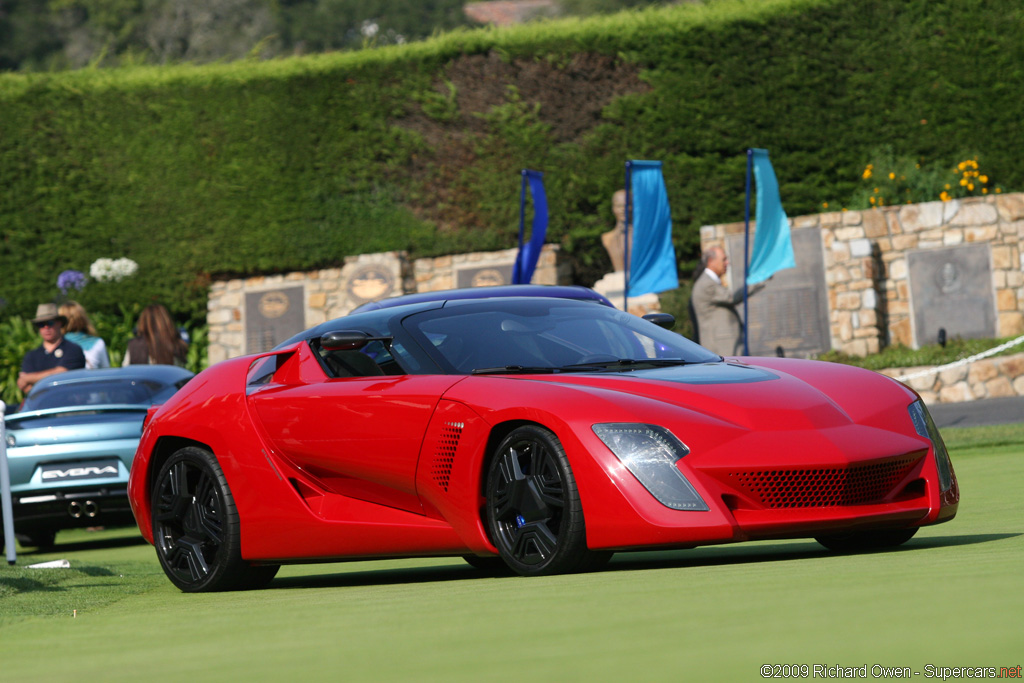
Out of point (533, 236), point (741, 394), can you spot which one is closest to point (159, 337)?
point (533, 236)

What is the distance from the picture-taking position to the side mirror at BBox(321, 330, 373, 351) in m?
5.97

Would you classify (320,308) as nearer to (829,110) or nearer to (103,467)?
(829,110)

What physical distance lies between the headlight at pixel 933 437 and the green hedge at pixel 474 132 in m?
17.5

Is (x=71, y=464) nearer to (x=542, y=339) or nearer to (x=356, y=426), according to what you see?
(x=356, y=426)

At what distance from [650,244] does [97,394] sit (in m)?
9.01

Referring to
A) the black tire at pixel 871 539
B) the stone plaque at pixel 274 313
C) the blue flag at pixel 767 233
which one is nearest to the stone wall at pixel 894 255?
the blue flag at pixel 767 233

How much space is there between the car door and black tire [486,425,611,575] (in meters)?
0.46

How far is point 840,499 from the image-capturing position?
5.16 meters

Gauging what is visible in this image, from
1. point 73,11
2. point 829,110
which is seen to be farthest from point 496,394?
point 73,11

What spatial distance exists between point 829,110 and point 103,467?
1568 cm

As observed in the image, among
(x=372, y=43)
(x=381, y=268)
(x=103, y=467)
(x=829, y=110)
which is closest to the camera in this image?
(x=103, y=467)

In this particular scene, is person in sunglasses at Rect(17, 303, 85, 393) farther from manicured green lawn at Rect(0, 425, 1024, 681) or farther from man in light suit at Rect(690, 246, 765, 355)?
manicured green lawn at Rect(0, 425, 1024, 681)

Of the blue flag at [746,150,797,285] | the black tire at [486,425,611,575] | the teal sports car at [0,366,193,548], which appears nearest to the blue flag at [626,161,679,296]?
the blue flag at [746,150,797,285]

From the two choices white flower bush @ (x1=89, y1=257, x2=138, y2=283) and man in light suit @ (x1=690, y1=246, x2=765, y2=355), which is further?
white flower bush @ (x1=89, y1=257, x2=138, y2=283)
